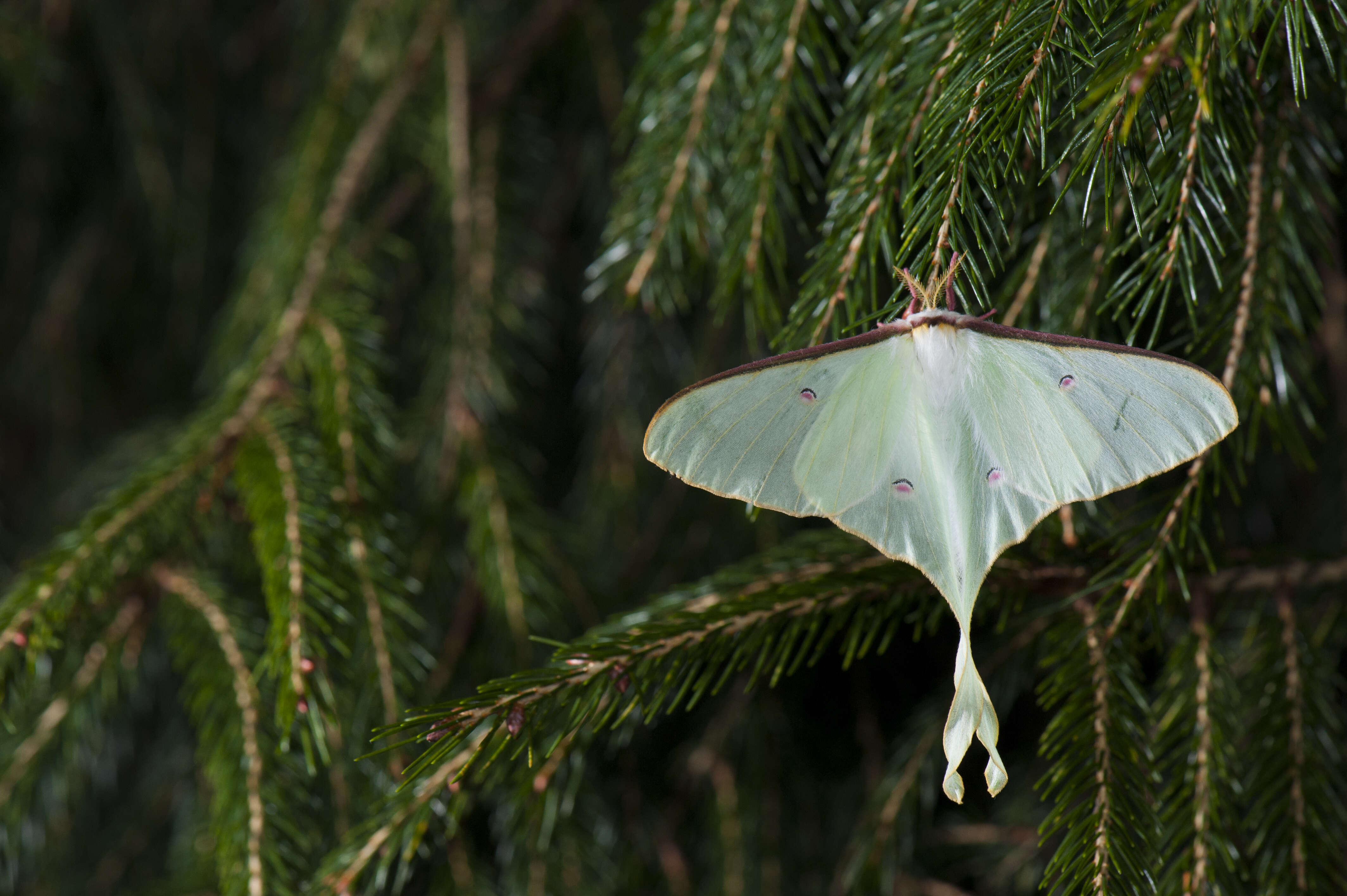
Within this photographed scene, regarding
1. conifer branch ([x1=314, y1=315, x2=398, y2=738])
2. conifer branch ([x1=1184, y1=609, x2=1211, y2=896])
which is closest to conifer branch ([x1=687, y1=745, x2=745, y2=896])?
conifer branch ([x1=314, y1=315, x2=398, y2=738])

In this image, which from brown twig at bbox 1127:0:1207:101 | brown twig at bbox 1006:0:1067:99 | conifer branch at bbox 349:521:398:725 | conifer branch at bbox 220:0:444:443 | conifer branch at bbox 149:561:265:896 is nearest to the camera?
brown twig at bbox 1127:0:1207:101

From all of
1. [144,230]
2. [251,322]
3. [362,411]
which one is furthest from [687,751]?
[144,230]

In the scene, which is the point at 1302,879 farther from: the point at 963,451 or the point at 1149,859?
the point at 963,451

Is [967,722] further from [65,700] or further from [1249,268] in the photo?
[65,700]

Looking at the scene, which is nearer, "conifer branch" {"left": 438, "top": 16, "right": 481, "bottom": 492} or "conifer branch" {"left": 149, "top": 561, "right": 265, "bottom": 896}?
"conifer branch" {"left": 149, "top": 561, "right": 265, "bottom": 896}

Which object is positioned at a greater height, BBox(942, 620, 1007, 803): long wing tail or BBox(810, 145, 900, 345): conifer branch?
BBox(810, 145, 900, 345): conifer branch

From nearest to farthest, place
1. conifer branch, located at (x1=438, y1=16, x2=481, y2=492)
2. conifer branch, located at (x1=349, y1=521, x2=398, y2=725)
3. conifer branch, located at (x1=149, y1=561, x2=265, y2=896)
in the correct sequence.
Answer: conifer branch, located at (x1=149, y1=561, x2=265, y2=896) < conifer branch, located at (x1=349, y1=521, x2=398, y2=725) < conifer branch, located at (x1=438, y1=16, x2=481, y2=492)

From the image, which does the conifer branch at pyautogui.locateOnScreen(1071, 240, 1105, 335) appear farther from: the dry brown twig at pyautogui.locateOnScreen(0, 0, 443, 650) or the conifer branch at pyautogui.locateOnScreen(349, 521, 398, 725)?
the dry brown twig at pyautogui.locateOnScreen(0, 0, 443, 650)

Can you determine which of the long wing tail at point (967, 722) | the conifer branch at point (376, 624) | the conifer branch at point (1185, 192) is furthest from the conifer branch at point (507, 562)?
the conifer branch at point (1185, 192)
